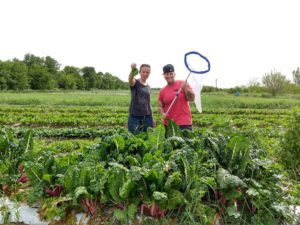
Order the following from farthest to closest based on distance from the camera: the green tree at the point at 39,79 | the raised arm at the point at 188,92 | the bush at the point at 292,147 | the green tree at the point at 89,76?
the green tree at the point at 89,76 → the green tree at the point at 39,79 → the raised arm at the point at 188,92 → the bush at the point at 292,147

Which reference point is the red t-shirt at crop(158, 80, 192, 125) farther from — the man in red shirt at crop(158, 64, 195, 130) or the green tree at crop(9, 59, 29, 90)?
the green tree at crop(9, 59, 29, 90)

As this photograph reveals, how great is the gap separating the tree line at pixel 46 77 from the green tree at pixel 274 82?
149 ft

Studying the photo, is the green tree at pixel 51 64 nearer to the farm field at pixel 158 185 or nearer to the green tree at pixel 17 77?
the green tree at pixel 17 77

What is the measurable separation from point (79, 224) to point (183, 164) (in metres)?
1.20

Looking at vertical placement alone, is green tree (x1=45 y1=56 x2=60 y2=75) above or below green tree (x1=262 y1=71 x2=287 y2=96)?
above

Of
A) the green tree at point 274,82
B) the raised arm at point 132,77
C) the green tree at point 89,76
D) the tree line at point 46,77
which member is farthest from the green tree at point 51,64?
the raised arm at point 132,77

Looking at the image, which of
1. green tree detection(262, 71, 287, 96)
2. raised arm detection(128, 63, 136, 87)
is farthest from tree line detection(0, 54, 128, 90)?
raised arm detection(128, 63, 136, 87)

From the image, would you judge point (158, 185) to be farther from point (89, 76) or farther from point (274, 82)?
point (89, 76)

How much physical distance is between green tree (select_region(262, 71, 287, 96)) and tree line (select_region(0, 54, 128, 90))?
4555cm

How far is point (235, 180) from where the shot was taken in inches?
112

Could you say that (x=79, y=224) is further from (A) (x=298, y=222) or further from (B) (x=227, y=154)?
(A) (x=298, y=222)

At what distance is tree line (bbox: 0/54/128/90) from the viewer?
60.0m

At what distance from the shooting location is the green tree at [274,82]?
137 feet

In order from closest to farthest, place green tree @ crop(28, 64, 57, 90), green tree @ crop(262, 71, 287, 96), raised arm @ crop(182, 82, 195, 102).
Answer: raised arm @ crop(182, 82, 195, 102) → green tree @ crop(262, 71, 287, 96) → green tree @ crop(28, 64, 57, 90)
